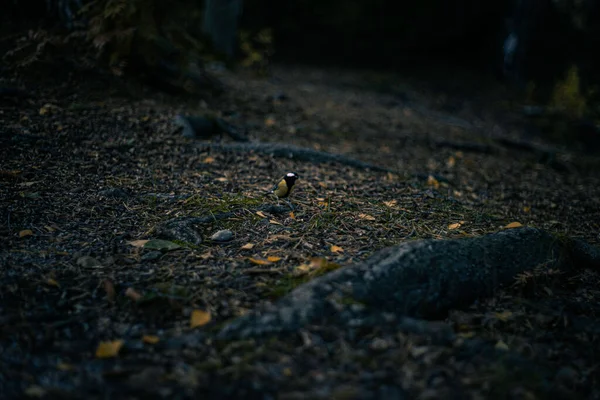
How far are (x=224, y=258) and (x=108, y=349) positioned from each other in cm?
71

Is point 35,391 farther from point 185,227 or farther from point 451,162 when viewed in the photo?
point 451,162

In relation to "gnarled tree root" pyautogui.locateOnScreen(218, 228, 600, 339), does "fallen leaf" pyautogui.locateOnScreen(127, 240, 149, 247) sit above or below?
below


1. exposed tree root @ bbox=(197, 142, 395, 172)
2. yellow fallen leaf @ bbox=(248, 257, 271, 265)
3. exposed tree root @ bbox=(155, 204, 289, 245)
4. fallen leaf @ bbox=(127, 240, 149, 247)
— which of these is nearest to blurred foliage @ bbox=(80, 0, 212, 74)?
exposed tree root @ bbox=(197, 142, 395, 172)

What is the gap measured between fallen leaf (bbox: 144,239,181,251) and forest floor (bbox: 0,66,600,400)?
0.10 ft

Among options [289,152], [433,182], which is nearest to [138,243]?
[289,152]

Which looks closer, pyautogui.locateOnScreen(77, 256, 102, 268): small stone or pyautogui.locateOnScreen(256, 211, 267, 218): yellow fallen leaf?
pyautogui.locateOnScreen(77, 256, 102, 268): small stone

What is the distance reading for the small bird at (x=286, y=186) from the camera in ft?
9.52

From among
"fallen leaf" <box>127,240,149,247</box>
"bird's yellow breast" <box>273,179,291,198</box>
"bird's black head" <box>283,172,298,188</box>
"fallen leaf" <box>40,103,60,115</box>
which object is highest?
"fallen leaf" <box>40,103,60,115</box>

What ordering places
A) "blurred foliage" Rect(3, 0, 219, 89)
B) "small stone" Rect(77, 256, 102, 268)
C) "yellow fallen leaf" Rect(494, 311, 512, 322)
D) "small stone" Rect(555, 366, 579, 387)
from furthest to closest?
"blurred foliage" Rect(3, 0, 219, 89), "small stone" Rect(77, 256, 102, 268), "yellow fallen leaf" Rect(494, 311, 512, 322), "small stone" Rect(555, 366, 579, 387)

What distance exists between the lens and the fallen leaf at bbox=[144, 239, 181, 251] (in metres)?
2.33

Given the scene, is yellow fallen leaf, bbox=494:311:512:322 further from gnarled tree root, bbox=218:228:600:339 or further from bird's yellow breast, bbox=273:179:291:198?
bird's yellow breast, bbox=273:179:291:198

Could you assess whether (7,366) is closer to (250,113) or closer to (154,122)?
(154,122)

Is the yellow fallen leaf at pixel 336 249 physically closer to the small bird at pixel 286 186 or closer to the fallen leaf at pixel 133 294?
the small bird at pixel 286 186

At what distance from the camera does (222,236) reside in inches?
96.7
